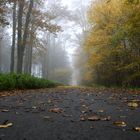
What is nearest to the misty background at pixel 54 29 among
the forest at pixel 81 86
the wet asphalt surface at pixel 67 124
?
the forest at pixel 81 86

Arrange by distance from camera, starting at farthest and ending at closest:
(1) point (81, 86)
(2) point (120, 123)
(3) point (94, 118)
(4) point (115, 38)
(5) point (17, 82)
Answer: (1) point (81, 86) → (4) point (115, 38) → (5) point (17, 82) → (3) point (94, 118) → (2) point (120, 123)

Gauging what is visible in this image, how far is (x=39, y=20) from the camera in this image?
24797mm

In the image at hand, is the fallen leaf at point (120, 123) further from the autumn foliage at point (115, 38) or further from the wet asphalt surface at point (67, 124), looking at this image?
the autumn foliage at point (115, 38)

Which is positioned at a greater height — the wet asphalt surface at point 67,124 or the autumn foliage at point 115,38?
the autumn foliage at point 115,38

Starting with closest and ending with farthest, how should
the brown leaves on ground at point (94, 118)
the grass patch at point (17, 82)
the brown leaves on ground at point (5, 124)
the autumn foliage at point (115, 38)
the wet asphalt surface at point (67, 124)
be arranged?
the wet asphalt surface at point (67, 124), the brown leaves on ground at point (5, 124), the brown leaves on ground at point (94, 118), the grass patch at point (17, 82), the autumn foliage at point (115, 38)

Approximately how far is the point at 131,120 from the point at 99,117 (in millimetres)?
660

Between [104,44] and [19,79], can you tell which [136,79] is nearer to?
[104,44]

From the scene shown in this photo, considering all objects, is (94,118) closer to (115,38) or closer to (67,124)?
(67,124)

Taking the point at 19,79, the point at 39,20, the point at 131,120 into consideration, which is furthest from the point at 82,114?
the point at 39,20

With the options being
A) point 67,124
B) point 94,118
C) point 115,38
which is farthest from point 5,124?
point 115,38

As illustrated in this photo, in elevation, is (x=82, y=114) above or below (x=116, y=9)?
below

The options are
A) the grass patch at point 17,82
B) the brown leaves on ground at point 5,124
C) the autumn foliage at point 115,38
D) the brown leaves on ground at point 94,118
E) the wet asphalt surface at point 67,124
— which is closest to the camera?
the wet asphalt surface at point 67,124

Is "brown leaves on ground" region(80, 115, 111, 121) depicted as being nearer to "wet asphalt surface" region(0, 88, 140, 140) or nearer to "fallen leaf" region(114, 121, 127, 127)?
"wet asphalt surface" region(0, 88, 140, 140)

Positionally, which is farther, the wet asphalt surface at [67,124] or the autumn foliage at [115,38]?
→ the autumn foliage at [115,38]
